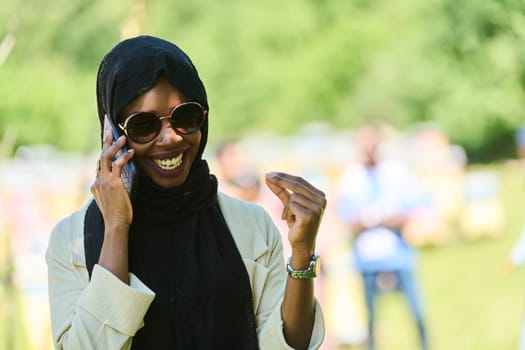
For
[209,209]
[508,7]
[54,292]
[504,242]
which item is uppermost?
[508,7]

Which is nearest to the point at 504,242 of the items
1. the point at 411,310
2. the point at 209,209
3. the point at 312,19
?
the point at 411,310

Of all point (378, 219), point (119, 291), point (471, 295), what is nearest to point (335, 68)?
point (471, 295)

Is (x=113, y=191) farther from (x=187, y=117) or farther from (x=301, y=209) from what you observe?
(x=301, y=209)

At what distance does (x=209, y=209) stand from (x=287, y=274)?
26 cm

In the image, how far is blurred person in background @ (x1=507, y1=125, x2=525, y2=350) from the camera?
6.58 meters

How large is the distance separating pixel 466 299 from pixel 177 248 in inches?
282

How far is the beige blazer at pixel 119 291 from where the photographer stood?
6.57 ft

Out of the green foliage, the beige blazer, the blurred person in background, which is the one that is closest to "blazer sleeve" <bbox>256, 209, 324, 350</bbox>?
the beige blazer

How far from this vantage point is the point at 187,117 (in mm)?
2146

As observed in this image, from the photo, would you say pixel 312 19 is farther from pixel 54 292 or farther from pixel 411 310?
pixel 54 292

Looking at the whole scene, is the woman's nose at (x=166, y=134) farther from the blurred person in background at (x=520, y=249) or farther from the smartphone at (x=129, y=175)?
the blurred person in background at (x=520, y=249)

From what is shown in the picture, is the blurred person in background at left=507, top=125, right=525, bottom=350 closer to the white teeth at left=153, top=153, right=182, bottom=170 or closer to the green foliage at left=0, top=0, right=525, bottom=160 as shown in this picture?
the green foliage at left=0, top=0, right=525, bottom=160

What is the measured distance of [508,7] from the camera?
716cm

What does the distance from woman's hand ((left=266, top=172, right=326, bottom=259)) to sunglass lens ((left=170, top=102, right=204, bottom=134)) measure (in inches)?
9.0
